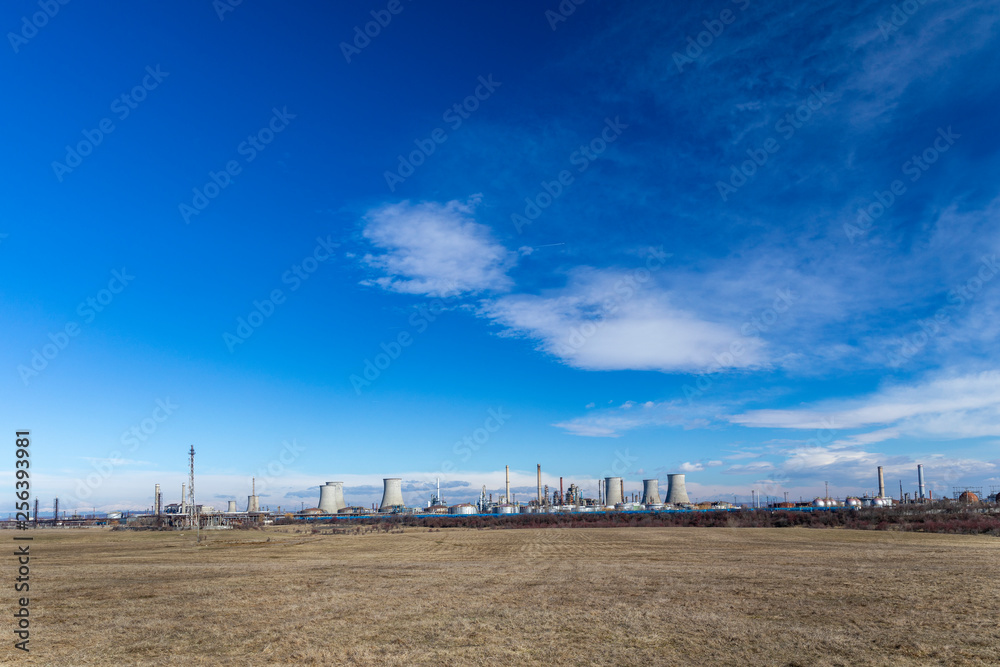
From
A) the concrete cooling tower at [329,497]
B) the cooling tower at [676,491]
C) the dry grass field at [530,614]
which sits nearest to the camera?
the dry grass field at [530,614]

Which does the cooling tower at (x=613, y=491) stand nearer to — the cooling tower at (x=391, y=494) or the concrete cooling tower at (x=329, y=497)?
the cooling tower at (x=391, y=494)

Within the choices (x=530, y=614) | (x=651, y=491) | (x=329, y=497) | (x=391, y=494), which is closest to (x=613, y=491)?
(x=651, y=491)

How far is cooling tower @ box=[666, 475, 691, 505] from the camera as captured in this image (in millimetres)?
163500

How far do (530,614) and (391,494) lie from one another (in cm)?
16428

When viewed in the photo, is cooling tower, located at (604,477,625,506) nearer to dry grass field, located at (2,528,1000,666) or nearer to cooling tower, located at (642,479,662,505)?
cooling tower, located at (642,479,662,505)

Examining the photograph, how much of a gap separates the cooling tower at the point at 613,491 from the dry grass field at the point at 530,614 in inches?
6009

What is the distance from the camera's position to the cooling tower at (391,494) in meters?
176

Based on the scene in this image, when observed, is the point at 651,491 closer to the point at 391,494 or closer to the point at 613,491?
the point at 613,491

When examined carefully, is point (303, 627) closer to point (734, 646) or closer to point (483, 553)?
point (734, 646)

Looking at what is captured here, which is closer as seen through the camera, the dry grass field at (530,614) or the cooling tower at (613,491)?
the dry grass field at (530,614)

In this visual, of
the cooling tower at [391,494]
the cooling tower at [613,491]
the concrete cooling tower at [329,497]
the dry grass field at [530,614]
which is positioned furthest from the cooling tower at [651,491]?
the dry grass field at [530,614]

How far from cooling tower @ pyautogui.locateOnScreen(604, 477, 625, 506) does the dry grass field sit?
6009 inches

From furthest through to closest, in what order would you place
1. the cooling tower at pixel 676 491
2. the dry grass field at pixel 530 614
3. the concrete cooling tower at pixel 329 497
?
the concrete cooling tower at pixel 329 497
the cooling tower at pixel 676 491
the dry grass field at pixel 530 614

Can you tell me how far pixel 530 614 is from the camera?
20234mm
